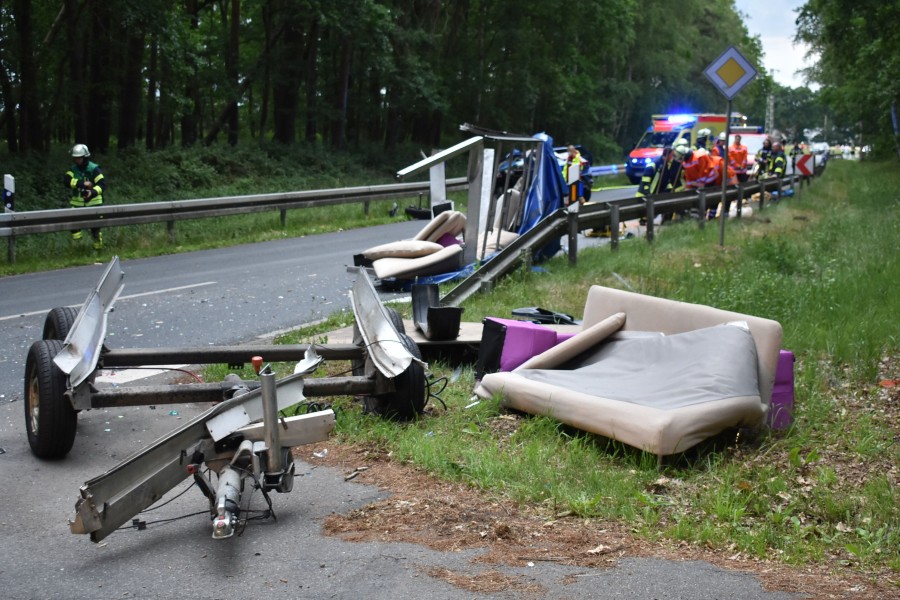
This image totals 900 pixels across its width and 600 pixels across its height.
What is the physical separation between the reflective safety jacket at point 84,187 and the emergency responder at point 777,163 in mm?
21155

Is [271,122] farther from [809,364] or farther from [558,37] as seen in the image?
[809,364]

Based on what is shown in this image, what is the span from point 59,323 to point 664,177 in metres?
16.7

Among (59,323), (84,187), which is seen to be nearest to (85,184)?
(84,187)

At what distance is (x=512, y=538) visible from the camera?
4.73 metres

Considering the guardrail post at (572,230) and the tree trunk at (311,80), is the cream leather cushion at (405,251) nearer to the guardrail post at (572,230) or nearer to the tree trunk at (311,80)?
the guardrail post at (572,230)

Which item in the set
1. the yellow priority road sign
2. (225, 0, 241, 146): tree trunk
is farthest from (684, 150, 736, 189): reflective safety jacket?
(225, 0, 241, 146): tree trunk

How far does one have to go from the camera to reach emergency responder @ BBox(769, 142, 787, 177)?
31047mm

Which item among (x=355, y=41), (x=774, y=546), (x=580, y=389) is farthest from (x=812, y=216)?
(x=774, y=546)

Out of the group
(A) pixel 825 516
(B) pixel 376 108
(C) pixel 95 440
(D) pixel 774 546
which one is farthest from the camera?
(B) pixel 376 108

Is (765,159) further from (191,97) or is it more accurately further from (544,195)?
(191,97)

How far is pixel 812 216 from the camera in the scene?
2450 centimetres

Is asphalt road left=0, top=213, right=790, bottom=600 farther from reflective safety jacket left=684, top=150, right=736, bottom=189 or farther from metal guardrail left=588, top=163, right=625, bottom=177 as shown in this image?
metal guardrail left=588, top=163, right=625, bottom=177

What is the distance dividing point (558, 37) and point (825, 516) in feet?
150

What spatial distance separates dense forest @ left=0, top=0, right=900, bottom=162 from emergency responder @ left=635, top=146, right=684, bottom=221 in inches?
365
